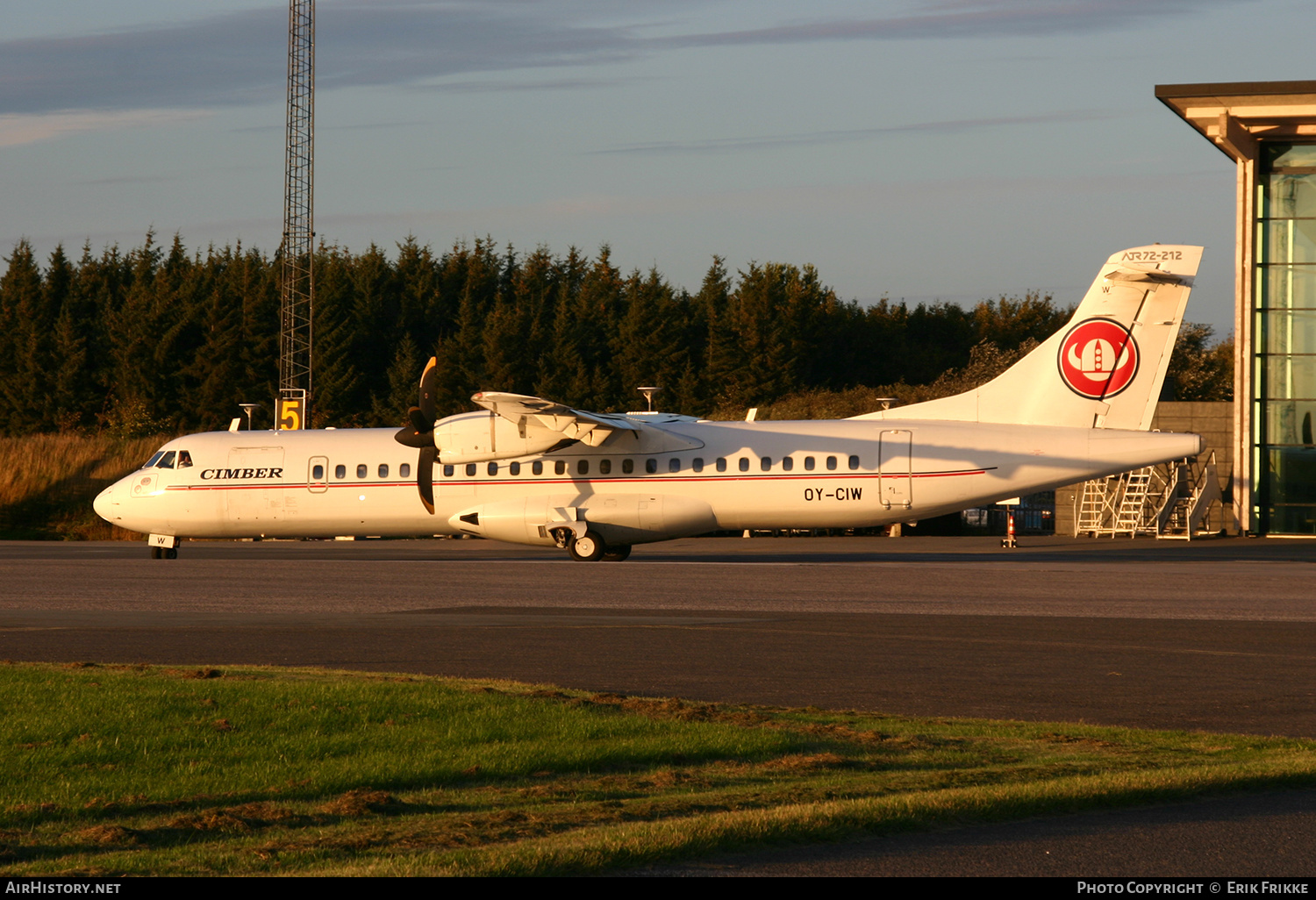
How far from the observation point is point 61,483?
4738 cm

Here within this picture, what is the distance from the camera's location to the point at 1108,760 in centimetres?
811

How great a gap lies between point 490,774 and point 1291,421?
36.8 m

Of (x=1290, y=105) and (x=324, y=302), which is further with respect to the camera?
(x=324, y=302)

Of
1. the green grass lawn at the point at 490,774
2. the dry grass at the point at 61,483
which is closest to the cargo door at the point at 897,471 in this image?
the green grass lawn at the point at 490,774

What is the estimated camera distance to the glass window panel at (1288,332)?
128 ft

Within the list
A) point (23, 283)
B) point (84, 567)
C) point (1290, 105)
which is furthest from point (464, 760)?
point (23, 283)

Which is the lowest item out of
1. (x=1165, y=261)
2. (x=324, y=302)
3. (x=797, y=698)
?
(x=797, y=698)

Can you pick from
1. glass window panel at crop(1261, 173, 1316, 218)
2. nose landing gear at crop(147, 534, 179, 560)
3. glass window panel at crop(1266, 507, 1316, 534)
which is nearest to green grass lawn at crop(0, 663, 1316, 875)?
nose landing gear at crop(147, 534, 179, 560)

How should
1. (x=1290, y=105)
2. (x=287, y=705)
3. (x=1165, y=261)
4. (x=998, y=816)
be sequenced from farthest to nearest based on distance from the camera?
(x=1290, y=105)
(x=1165, y=261)
(x=287, y=705)
(x=998, y=816)

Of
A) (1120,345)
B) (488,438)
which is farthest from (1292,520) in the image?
(488,438)

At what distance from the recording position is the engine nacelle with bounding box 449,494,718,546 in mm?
27172
